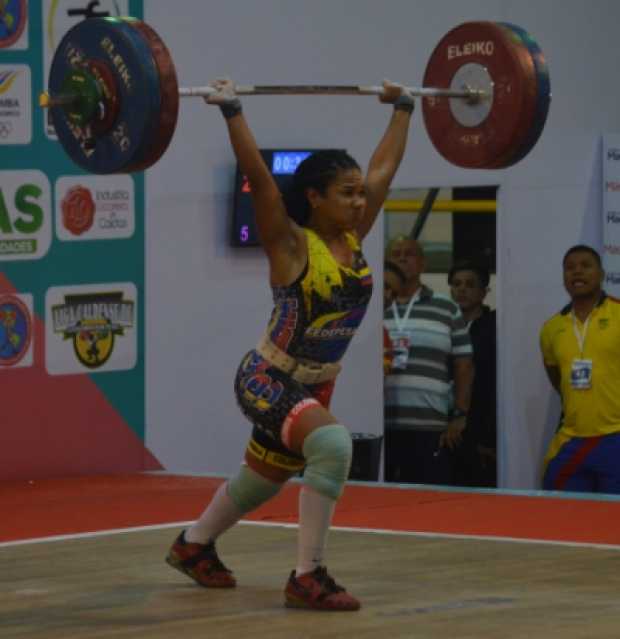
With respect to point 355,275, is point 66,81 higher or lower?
higher

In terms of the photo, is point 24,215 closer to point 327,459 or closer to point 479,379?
point 479,379

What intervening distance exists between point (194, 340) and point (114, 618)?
3685mm

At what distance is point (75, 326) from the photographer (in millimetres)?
7910

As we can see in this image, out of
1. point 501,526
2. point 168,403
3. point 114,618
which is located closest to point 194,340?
point 168,403

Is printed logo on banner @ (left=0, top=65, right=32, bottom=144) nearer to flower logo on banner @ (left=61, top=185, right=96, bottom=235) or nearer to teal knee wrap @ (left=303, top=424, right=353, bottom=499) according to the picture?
flower logo on banner @ (left=61, top=185, right=96, bottom=235)

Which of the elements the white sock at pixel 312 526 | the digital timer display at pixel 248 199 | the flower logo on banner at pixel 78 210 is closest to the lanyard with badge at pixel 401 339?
the digital timer display at pixel 248 199

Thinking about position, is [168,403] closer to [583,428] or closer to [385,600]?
[583,428]

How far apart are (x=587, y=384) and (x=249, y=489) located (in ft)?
12.3

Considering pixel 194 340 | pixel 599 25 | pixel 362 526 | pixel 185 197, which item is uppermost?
pixel 599 25

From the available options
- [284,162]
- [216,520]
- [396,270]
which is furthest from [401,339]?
[216,520]

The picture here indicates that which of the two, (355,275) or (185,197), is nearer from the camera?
(355,275)

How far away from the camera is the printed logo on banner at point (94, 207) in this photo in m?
7.84

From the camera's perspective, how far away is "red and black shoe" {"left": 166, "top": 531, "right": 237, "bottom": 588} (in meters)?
5.23

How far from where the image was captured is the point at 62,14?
7820 millimetres
